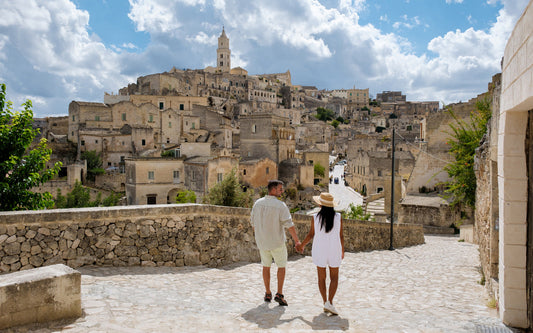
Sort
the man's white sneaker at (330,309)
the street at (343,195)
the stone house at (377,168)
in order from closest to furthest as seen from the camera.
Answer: the man's white sneaker at (330,309) → the street at (343,195) → the stone house at (377,168)

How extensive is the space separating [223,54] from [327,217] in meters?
119

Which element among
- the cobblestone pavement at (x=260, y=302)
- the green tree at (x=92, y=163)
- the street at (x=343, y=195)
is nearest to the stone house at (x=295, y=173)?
the street at (x=343, y=195)

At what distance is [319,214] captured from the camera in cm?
552

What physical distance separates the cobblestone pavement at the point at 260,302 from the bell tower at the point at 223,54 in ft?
375

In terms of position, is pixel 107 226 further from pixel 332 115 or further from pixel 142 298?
pixel 332 115

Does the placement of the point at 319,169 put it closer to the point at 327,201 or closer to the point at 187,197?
the point at 187,197

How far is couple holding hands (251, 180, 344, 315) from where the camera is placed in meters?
5.36

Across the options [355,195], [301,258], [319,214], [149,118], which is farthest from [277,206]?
[149,118]

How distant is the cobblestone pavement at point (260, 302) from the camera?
467cm

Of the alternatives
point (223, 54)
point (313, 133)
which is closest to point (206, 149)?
point (313, 133)

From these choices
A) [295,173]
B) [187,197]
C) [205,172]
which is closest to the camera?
[187,197]

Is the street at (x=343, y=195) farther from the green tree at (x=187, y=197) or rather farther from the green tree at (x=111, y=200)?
the green tree at (x=111, y=200)

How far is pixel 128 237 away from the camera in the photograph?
7.41 m

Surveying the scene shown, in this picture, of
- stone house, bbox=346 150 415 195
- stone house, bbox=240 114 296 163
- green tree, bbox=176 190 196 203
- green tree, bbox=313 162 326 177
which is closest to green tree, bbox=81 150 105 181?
stone house, bbox=240 114 296 163
